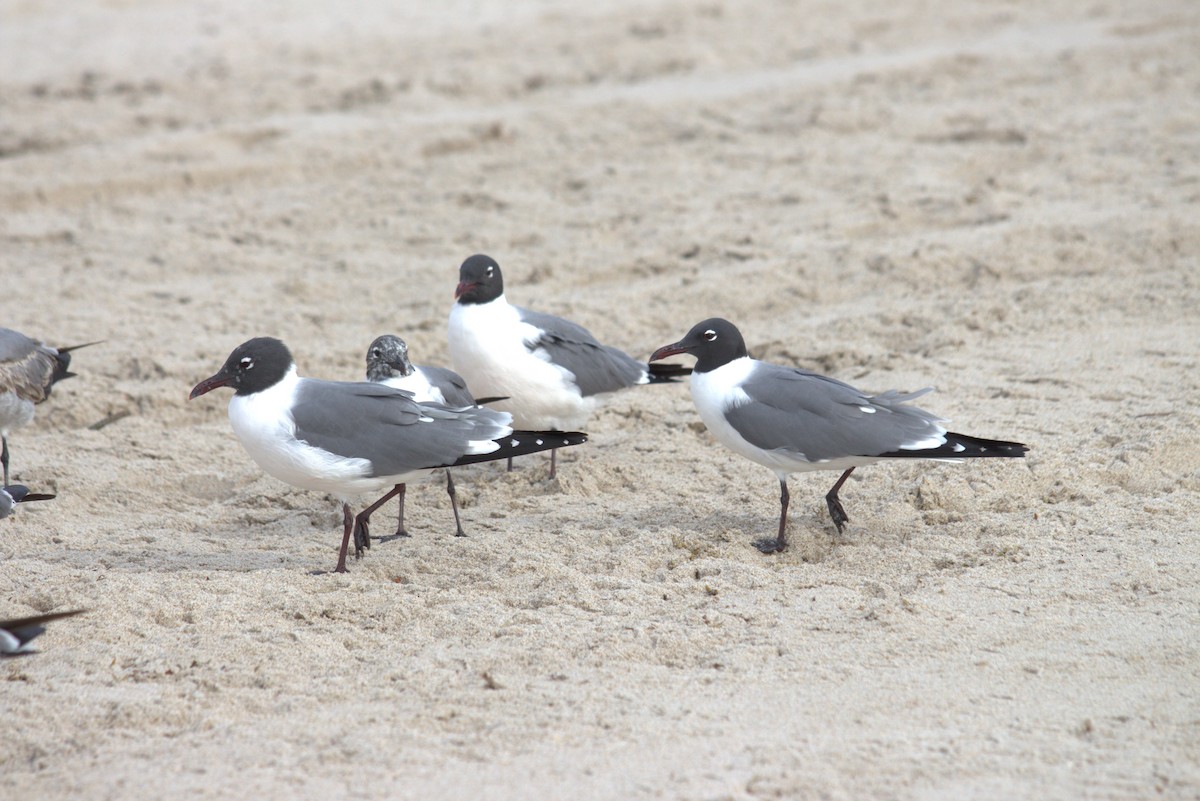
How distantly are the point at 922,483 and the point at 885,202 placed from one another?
3.37 meters

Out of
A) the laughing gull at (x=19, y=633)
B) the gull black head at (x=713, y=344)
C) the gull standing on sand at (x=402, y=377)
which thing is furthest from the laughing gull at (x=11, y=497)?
the gull black head at (x=713, y=344)

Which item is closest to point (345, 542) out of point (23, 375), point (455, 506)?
point (455, 506)

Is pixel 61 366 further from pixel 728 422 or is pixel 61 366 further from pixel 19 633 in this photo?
pixel 728 422

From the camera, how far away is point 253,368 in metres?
4.73

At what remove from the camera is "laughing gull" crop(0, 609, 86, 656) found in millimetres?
3600

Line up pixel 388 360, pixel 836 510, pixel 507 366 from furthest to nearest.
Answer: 1. pixel 507 366
2. pixel 388 360
3. pixel 836 510

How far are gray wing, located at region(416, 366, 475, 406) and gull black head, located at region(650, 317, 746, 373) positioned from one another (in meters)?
0.97

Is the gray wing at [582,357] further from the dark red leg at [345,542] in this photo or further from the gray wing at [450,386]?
the dark red leg at [345,542]

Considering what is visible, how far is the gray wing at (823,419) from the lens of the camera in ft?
15.6

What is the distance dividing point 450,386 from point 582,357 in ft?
2.14

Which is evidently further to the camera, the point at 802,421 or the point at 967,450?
the point at 802,421

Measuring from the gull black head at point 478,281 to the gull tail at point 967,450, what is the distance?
2088 millimetres

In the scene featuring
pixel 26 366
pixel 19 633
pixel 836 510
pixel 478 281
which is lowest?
pixel 836 510

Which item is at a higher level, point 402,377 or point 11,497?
point 402,377
